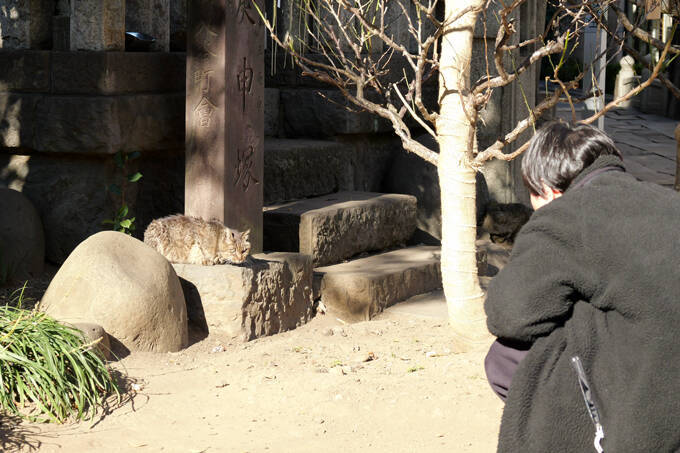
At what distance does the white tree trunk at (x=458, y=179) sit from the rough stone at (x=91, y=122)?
7.47ft

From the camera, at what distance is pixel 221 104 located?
223 inches

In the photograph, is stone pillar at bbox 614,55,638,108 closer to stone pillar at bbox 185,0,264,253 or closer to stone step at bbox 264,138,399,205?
stone step at bbox 264,138,399,205

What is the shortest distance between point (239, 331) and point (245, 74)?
65.1 inches

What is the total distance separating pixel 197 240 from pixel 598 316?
3.63 metres

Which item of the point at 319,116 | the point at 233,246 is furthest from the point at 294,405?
the point at 319,116

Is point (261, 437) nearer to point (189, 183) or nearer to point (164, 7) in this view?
point (189, 183)

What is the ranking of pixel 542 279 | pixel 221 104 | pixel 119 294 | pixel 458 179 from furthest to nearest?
pixel 221 104
pixel 119 294
pixel 458 179
pixel 542 279

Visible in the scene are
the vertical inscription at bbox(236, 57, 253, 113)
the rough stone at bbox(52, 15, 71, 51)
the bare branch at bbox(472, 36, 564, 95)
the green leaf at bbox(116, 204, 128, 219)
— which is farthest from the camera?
the rough stone at bbox(52, 15, 71, 51)

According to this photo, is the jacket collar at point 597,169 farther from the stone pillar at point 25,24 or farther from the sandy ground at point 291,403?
the stone pillar at point 25,24

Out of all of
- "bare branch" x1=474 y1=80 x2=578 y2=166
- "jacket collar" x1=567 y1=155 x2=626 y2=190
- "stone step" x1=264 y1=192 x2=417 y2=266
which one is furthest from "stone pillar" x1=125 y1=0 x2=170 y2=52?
"jacket collar" x1=567 y1=155 x2=626 y2=190

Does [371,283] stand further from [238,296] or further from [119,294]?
[119,294]

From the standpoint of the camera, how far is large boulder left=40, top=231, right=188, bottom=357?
488 centimetres

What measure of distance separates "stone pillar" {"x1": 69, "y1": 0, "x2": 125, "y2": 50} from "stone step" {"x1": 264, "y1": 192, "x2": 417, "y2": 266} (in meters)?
1.63

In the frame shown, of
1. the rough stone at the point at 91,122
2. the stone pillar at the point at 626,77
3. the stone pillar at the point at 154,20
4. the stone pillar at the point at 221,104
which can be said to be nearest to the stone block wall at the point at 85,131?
the rough stone at the point at 91,122
